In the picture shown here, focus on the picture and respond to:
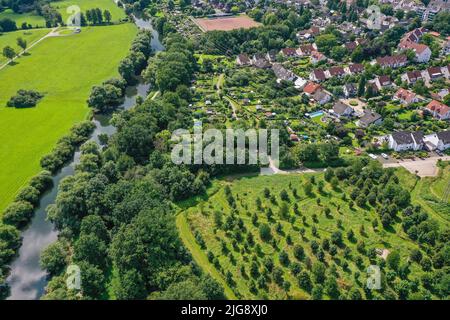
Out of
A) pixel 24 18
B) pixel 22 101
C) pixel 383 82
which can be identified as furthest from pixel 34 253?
pixel 24 18

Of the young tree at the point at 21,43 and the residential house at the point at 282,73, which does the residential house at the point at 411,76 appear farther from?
the young tree at the point at 21,43

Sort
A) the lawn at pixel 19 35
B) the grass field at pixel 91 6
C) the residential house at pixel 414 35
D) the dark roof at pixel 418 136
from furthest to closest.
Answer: the grass field at pixel 91 6 → the lawn at pixel 19 35 → the residential house at pixel 414 35 → the dark roof at pixel 418 136

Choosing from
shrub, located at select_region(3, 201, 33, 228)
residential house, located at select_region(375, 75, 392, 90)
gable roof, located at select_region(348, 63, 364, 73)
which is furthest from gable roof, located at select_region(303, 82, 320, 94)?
shrub, located at select_region(3, 201, 33, 228)

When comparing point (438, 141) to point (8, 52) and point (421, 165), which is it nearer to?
point (421, 165)

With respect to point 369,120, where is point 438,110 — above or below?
below

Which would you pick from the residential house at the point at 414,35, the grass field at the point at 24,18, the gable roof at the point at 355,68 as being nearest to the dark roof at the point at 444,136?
the gable roof at the point at 355,68
